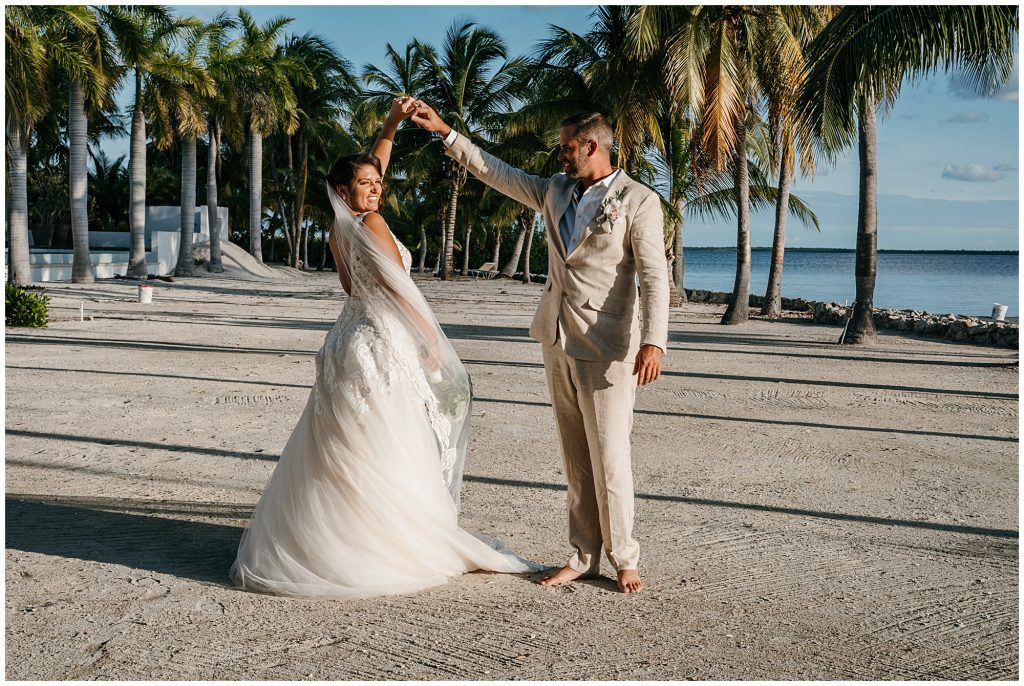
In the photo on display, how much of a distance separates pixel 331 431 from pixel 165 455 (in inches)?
121

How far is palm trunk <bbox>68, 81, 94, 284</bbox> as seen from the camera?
Result: 26.8m

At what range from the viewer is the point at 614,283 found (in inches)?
159

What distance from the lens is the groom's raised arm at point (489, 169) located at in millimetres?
4336

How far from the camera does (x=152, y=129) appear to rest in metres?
32.5

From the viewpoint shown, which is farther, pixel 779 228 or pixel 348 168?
pixel 779 228

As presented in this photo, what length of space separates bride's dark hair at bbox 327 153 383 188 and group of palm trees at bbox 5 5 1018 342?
10977 millimetres

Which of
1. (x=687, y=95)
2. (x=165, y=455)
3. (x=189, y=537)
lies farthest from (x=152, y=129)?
(x=189, y=537)

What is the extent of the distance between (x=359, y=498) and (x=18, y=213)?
24.1m

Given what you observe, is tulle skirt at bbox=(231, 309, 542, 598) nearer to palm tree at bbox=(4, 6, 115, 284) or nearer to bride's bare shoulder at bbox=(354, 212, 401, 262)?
bride's bare shoulder at bbox=(354, 212, 401, 262)

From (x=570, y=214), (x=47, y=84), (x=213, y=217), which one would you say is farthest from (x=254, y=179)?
(x=570, y=214)

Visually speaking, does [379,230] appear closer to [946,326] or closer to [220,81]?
[946,326]

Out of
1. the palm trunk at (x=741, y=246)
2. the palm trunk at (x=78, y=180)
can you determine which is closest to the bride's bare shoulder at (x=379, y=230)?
the palm trunk at (x=741, y=246)

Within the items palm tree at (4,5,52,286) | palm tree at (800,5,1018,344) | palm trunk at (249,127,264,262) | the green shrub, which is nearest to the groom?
palm tree at (800,5,1018,344)

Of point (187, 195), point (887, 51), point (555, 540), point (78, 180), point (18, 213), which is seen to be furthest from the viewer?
point (187, 195)
